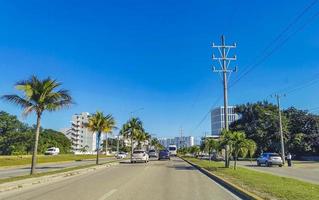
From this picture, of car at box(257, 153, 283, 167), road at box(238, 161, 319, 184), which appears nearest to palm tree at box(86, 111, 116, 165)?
road at box(238, 161, 319, 184)

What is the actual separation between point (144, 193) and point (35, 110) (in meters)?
12.9

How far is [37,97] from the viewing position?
25.2 meters

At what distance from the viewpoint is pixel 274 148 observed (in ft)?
241

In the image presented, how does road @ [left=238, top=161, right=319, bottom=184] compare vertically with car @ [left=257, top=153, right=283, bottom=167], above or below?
below

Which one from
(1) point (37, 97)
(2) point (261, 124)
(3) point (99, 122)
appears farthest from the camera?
(2) point (261, 124)

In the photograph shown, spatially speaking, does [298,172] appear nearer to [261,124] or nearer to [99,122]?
[99,122]

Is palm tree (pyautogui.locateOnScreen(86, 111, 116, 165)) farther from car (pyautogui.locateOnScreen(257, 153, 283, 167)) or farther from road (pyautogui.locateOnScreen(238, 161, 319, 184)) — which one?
car (pyautogui.locateOnScreen(257, 153, 283, 167))

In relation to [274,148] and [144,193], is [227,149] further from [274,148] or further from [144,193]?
[274,148]

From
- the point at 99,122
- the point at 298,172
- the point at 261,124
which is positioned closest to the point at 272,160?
the point at 298,172

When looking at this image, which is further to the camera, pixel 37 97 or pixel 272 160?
pixel 272 160

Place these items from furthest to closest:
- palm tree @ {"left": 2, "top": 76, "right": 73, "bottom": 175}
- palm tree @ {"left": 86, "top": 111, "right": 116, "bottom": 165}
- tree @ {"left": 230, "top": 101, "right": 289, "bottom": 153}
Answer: tree @ {"left": 230, "top": 101, "right": 289, "bottom": 153} < palm tree @ {"left": 86, "top": 111, "right": 116, "bottom": 165} < palm tree @ {"left": 2, "top": 76, "right": 73, "bottom": 175}

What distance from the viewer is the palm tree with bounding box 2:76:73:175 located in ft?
81.0

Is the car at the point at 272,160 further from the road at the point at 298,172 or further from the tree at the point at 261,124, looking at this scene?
the tree at the point at 261,124

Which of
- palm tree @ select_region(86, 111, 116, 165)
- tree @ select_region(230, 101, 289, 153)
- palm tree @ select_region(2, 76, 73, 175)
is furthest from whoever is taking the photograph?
tree @ select_region(230, 101, 289, 153)
